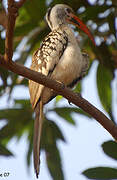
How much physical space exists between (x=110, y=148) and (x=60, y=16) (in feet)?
5.87

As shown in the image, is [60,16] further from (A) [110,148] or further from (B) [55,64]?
(A) [110,148]

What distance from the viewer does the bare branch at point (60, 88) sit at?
225 centimetres

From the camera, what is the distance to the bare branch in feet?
7.39

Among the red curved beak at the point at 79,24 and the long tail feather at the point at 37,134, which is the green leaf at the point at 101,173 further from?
the red curved beak at the point at 79,24

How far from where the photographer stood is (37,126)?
127 inches

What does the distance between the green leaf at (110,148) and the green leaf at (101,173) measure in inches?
3.5

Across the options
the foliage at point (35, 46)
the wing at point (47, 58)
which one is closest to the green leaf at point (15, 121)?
the foliage at point (35, 46)

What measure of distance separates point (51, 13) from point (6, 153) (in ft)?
5.19

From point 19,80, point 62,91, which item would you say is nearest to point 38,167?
point 62,91

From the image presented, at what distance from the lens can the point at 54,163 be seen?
3.63m

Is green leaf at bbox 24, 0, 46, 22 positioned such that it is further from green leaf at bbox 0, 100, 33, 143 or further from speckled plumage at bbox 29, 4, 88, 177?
green leaf at bbox 0, 100, 33, 143

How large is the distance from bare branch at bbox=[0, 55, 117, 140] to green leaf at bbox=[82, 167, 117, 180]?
34 cm

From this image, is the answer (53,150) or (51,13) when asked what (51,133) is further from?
(51,13)

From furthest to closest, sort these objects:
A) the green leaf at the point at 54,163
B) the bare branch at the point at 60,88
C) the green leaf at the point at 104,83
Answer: the green leaf at the point at 104,83 < the green leaf at the point at 54,163 < the bare branch at the point at 60,88
